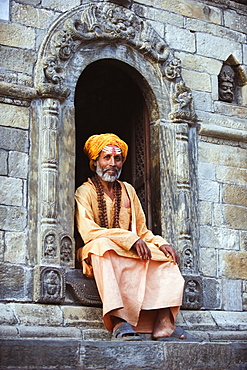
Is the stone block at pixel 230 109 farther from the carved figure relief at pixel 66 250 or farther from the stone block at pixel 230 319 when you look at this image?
the carved figure relief at pixel 66 250

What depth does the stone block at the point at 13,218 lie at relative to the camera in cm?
750

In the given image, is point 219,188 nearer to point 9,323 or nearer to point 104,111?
point 104,111

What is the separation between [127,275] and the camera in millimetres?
7418

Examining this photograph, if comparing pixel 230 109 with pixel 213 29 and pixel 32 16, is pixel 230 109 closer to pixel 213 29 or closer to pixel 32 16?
pixel 213 29

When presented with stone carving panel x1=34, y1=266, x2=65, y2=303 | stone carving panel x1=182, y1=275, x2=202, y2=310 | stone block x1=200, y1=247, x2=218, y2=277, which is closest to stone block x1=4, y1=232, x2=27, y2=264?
stone carving panel x1=34, y1=266, x2=65, y2=303

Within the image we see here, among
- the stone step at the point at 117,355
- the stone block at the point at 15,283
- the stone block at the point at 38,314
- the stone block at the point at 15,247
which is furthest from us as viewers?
the stone block at the point at 15,247

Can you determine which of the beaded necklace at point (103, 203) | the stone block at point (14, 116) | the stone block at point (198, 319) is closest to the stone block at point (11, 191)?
the stone block at point (14, 116)

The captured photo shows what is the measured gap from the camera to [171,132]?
8656 millimetres

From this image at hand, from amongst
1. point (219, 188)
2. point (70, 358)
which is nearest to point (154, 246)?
point (219, 188)

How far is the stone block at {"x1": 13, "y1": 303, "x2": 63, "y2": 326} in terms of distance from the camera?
23.5 feet

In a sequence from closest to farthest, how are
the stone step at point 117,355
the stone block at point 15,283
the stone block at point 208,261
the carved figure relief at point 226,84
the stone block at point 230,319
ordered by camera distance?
the stone step at point 117,355, the stone block at point 15,283, the stone block at point 230,319, the stone block at point 208,261, the carved figure relief at point 226,84

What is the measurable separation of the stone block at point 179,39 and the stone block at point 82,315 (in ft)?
10.0

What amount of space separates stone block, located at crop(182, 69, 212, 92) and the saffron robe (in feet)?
6.56

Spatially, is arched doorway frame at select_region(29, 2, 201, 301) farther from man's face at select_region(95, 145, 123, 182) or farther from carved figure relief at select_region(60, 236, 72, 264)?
man's face at select_region(95, 145, 123, 182)
